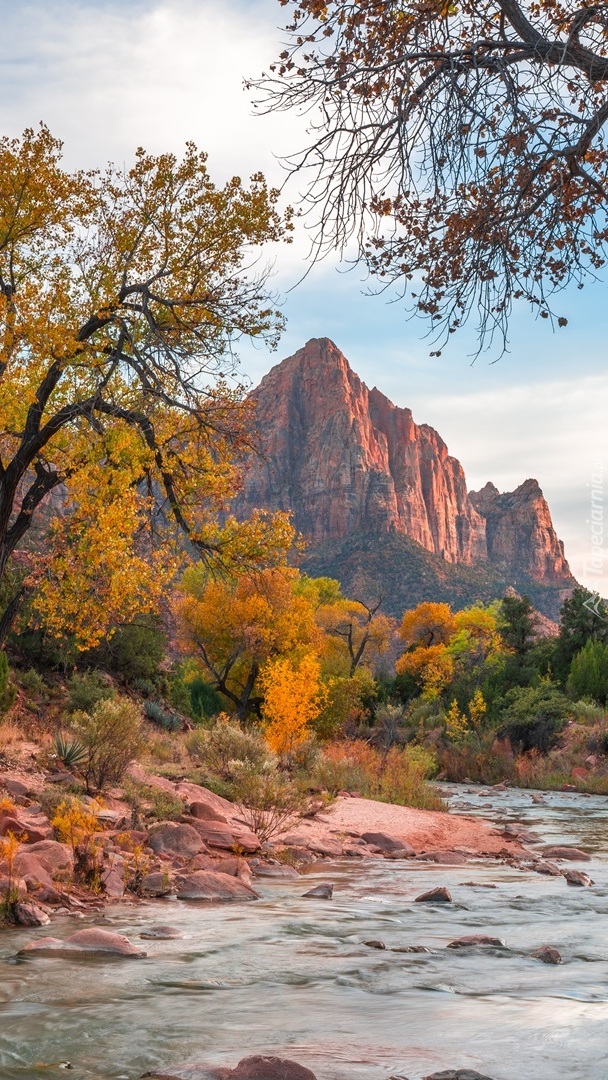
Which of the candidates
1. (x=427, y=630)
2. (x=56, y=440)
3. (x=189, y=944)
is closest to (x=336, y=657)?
(x=427, y=630)

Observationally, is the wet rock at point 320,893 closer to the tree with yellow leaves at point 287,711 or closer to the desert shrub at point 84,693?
the tree with yellow leaves at point 287,711

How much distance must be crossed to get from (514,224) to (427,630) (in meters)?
64.7

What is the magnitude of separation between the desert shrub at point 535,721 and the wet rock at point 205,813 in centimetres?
2361

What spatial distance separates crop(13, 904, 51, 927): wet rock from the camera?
7.26 meters

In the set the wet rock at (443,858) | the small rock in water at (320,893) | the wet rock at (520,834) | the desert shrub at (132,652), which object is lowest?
the wet rock at (520,834)

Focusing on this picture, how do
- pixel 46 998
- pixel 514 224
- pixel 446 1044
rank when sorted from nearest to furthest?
pixel 446 1044, pixel 46 998, pixel 514 224

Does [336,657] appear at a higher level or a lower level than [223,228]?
lower

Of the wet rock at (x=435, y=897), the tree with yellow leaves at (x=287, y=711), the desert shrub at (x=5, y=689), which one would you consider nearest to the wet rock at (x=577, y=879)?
the wet rock at (x=435, y=897)

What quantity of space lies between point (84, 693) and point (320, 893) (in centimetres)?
1408

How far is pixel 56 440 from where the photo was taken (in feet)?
47.8

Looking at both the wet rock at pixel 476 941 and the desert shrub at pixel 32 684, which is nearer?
the wet rock at pixel 476 941

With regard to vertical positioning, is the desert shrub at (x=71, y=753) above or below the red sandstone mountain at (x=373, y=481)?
below

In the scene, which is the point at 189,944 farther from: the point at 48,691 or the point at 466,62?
the point at 48,691

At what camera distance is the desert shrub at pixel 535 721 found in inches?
1357
